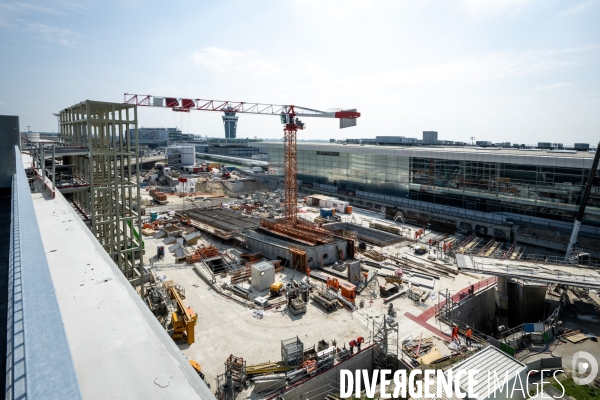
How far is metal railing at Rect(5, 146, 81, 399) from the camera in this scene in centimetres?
192

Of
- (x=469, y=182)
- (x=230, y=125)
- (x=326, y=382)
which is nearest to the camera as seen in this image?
(x=326, y=382)

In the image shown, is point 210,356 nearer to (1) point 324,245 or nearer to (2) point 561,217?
(1) point 324,245

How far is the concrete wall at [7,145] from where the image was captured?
13086 millimetres

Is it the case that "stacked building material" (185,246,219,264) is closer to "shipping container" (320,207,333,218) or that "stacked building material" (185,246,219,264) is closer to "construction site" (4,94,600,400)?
"construction site" (4,94,600,400)

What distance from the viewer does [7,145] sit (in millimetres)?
13617

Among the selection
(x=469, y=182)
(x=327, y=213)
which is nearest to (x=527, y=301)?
(x=469, y=182)

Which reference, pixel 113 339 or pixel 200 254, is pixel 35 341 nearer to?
pixel 113 339

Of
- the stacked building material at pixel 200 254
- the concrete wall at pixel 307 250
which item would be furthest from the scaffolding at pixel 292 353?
the stacked building material at pixel 200 254

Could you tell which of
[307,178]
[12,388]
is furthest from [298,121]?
[12,388]

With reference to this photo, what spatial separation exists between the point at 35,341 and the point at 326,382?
43.2 feet

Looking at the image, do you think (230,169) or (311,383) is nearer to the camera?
(311,383)

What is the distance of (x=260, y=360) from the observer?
13984mm

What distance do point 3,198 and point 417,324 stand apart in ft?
58.8

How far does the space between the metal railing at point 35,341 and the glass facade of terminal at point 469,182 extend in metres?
36.6
